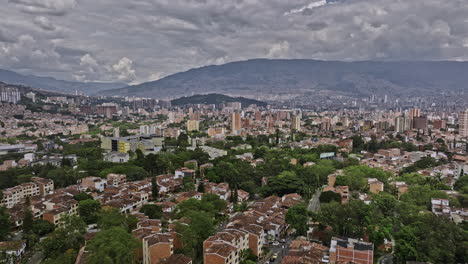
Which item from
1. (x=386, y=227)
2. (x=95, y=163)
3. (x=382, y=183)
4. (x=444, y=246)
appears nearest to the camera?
(x=444, y=246)

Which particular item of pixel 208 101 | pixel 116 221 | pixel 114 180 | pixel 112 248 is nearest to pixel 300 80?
pixel 208 101

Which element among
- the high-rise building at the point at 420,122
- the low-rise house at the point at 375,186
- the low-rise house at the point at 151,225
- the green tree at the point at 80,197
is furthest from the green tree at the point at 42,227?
the high-rise building at the point at 420,122

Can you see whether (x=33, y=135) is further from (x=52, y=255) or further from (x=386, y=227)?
(x=386, y=227)

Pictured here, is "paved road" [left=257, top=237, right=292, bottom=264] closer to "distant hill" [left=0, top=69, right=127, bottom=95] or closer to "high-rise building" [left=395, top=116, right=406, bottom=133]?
"high-rise building" [left=395, top=116, right=406, bottom=133]

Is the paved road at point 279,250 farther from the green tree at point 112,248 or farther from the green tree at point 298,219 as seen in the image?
the green tree at point 112,248

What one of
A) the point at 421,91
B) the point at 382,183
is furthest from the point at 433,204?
the point at 421,91
